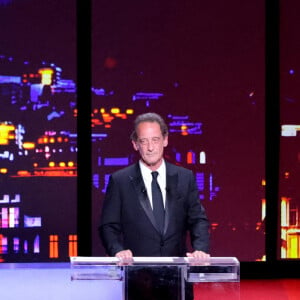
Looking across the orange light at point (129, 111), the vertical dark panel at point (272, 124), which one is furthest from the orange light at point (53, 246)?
the vertical dark panel at point (272, 124)

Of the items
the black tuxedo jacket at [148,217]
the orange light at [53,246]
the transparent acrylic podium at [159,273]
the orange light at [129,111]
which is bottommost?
the orange light at [53,246]

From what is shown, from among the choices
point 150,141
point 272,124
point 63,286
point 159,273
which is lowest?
point 63,286

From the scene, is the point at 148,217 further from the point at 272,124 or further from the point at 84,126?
the point at 272,124

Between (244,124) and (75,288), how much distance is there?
1.86 m

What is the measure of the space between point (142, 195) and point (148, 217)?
10 cm

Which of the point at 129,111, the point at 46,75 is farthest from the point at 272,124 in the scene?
the point at 46,75

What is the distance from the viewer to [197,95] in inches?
207

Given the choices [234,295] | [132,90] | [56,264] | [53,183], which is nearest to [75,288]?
[56,264]

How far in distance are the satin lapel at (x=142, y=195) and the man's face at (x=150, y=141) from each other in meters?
0.09

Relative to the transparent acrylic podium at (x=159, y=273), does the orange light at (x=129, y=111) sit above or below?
above

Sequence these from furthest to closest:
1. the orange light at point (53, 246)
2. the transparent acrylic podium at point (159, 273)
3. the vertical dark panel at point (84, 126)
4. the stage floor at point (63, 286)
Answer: the orange light at point (53, 246) → the vertical dark panel at point (84, 126) → the stage floor at point (63, 286) → the transparent acrylic podium at point (159, 273)

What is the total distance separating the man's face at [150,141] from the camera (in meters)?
2.76

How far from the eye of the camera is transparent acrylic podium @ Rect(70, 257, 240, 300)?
210cm

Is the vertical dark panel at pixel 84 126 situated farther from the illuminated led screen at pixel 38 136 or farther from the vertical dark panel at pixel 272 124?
the vertical dark panel at pixel 272 124
